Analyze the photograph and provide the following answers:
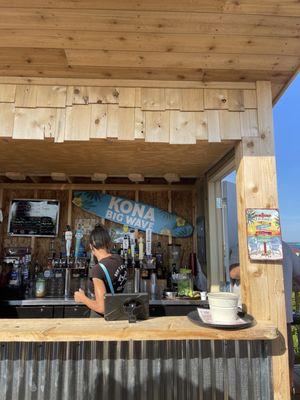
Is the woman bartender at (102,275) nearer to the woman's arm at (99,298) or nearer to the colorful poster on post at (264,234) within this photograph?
the woman's arm at (99,298)

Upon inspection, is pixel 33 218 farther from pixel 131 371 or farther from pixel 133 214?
pixel 131 371

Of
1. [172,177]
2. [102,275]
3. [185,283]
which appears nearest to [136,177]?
[172,177]

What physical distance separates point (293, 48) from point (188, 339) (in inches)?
76.0

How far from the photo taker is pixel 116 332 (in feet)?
5.91

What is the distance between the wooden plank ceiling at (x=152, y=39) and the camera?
172cm

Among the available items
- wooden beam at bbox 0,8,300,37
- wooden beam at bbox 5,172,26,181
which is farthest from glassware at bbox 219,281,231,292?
wooden beam at bbox 5,172,26,181

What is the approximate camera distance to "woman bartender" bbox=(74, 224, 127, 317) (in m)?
2.21

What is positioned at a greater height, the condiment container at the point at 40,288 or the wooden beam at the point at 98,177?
the wooden beam at the point at 98,177

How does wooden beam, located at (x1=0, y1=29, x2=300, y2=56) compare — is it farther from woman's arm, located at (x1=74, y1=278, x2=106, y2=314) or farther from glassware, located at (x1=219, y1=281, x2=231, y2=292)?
glassware, located at (x1=219, y1=281, x2=231, y2=292)

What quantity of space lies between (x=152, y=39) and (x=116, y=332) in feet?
5.75

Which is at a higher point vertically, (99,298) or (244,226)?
(244,226)

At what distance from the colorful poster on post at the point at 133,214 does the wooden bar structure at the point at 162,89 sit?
128 cm

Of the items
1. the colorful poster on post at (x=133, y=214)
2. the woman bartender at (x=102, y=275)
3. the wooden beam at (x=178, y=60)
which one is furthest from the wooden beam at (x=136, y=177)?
the wooden beam at (x=178, y=60)

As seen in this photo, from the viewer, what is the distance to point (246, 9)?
1.73 metres
